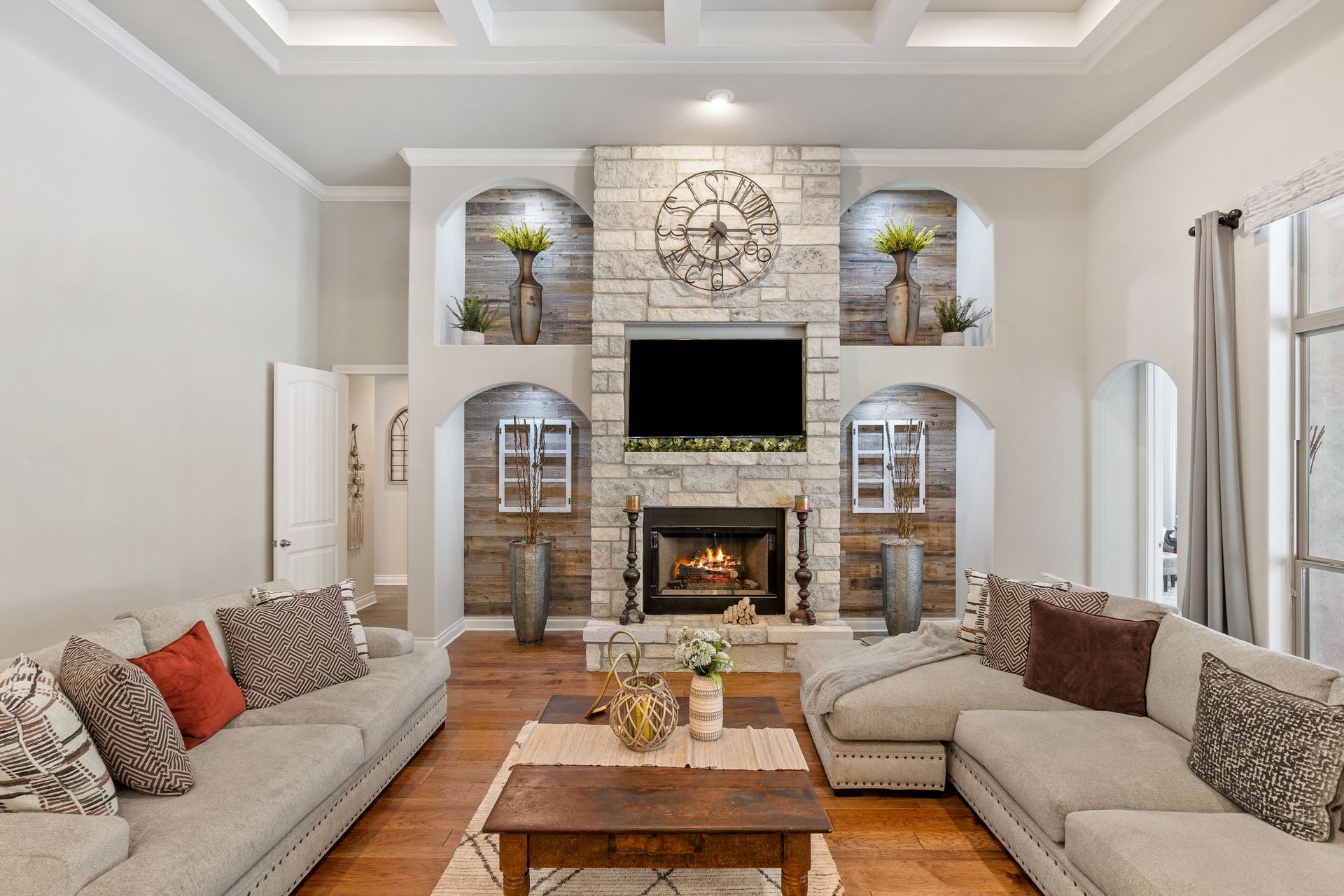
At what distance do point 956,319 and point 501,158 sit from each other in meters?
3.47

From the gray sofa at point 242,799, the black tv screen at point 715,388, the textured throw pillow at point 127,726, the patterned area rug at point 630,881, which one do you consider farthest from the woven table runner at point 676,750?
the black tv screen at point 715,388

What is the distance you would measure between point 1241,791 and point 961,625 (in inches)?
63.3

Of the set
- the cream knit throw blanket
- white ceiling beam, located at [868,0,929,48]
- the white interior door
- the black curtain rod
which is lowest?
the cream knit throw blanket

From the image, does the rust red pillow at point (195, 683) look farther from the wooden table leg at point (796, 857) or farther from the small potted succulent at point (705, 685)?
the wooden table leg at point (796, 857)

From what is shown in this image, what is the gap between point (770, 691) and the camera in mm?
4305

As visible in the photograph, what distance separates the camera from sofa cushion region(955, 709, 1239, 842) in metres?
2.17

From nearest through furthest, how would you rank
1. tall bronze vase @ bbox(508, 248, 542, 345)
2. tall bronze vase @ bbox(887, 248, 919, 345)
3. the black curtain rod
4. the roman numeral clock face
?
the black curtain rod → the roman numeral clock face → tall bronze vase @ bbox(887, 248, 919, 345) → tall bronze vase @ bbox(508, 248, 542, 345)

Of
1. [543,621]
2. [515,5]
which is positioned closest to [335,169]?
[515,5]

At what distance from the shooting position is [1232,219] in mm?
3561

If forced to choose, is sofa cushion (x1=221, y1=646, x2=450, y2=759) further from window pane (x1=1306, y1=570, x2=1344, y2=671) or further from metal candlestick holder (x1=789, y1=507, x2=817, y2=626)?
window pane (x1=1306, y1=570, x2=1344, y2=671)

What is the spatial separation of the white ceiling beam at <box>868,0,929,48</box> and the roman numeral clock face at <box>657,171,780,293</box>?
53.3 inches

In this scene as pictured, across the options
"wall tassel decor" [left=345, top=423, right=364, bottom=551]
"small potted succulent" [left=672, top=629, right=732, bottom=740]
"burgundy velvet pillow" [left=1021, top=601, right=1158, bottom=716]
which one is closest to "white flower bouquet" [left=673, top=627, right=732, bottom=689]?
"small potted succulent" [left=672, top=629, right=732, bottom=740]

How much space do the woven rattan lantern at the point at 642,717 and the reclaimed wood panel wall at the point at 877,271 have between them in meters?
3.86

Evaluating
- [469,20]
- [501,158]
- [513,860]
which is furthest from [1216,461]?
[501,158]
